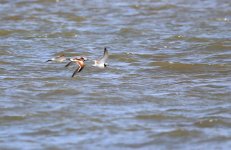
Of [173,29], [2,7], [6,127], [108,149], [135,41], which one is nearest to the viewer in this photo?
[108,149]

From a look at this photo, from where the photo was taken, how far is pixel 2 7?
18.6 m

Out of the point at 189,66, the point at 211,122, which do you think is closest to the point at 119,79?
the point at 189,66

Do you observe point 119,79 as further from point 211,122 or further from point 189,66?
point 211,122

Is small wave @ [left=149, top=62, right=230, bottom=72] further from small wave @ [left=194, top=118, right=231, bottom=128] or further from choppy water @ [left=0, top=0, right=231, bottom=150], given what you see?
small wave @ [left=194, top=118, right=231, bottom=128]

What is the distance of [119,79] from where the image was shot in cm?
1066

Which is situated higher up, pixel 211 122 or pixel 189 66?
pixel 211 122

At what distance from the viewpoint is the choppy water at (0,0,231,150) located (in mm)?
7832

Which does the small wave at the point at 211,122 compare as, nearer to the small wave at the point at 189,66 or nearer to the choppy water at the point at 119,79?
the choppy water at the point at 119,79

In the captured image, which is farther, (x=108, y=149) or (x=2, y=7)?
(x=2, y=7)

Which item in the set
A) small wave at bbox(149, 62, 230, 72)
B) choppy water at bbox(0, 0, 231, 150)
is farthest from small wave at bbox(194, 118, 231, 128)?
small wave at bbox(149, 62, 230, 72)

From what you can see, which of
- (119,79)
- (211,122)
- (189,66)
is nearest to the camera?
(211,122)

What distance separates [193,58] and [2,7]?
293 inches

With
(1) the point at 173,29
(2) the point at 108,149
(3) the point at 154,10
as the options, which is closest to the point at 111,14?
(3) the point at 154,10

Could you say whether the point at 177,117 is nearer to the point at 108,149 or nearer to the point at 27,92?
the point at 108,149
